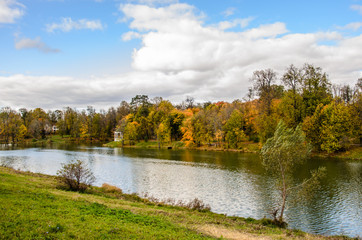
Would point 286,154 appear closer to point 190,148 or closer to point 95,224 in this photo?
point 95,224

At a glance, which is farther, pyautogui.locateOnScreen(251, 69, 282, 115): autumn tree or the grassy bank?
pyautogui.locateOnScreen(251, 69, 282, 115): autumn tree

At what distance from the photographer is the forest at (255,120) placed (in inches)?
2154

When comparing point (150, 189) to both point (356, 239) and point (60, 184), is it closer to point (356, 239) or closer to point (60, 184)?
point (60, 184)

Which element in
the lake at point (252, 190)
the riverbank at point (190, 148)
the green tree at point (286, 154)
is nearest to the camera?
the green tree at point (286, 154)

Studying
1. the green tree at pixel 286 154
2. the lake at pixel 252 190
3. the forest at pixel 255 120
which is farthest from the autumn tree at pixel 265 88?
the green tree at pixel 286 154

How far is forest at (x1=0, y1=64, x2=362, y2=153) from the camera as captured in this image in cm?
5472

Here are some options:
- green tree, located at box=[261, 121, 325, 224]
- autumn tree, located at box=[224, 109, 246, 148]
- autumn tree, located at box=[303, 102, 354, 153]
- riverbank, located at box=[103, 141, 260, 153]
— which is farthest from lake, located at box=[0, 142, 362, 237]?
autumn tree, located at box=[224, 109, 246, 148]

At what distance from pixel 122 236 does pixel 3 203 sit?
658 cm

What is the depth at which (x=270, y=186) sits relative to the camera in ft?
94.8

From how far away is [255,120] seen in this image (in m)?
67.2

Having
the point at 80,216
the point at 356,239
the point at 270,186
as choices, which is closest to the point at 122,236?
the point at 80,216

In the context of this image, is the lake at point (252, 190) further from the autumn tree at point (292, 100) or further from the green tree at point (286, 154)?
the autumn tree at point (292, 100)

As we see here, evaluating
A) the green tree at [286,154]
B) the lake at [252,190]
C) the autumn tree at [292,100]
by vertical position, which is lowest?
the lake at [252,190]

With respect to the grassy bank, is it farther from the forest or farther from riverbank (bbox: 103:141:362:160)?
riverbank (bbox: 103:141:362:160)
